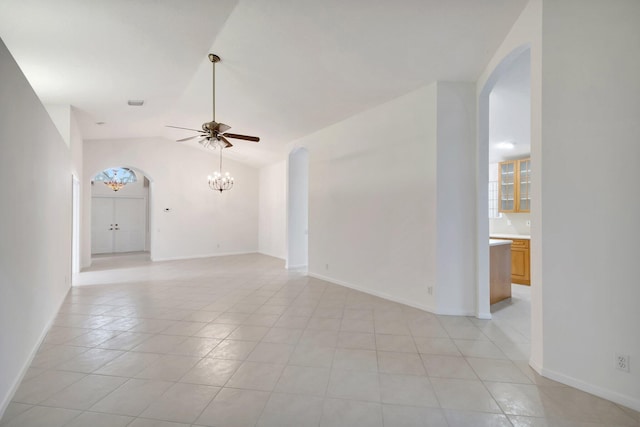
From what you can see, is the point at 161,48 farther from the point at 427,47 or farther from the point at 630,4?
the point at 630,4

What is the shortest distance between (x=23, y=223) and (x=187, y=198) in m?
6.67

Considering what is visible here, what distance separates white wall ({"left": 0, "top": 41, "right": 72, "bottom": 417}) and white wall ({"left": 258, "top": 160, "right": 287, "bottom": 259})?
5.47m

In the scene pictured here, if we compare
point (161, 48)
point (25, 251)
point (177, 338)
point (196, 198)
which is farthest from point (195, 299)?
point (196, 198)

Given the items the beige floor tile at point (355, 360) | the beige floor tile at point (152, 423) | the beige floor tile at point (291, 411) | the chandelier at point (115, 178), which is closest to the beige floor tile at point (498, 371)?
the beige floor tile at point (355, 360)

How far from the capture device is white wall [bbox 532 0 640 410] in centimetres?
203

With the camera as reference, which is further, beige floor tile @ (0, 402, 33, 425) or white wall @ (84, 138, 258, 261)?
white wall @ (84, 138, 258, 261)

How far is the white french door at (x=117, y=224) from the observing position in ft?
33.3

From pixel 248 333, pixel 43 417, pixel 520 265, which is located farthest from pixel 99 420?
pixel 520 265

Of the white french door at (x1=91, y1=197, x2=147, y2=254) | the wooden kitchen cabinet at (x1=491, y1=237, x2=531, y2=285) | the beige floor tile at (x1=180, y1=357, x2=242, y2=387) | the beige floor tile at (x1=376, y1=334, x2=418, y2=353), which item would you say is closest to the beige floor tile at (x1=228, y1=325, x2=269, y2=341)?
the beige floor tile at (x1=180, y1=357, x2=242, y2=387)

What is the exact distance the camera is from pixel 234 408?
6.54 ft

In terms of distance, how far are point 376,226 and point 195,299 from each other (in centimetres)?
305

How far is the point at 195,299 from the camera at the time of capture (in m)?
4.64

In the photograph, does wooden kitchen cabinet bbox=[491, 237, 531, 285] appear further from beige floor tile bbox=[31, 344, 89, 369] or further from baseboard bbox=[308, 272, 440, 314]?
beige floor tile bbox=[31, 344, 89, 369]

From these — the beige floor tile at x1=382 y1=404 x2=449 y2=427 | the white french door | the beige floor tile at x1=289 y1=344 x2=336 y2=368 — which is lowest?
the beige floor tile at x1=289 y1=344 x2=336 y2=368
